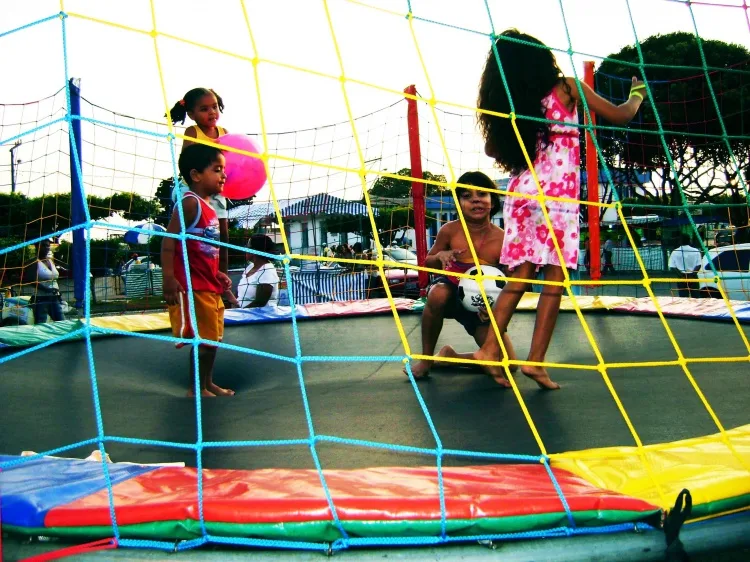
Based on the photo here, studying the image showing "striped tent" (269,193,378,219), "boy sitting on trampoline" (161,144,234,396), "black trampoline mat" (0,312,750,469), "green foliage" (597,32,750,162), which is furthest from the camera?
"green foliage" (597,32,750,162)

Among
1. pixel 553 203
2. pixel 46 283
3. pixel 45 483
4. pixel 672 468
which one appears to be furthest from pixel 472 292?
pixel 46 283

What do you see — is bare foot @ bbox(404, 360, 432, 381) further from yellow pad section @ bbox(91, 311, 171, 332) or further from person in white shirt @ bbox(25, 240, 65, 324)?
person in white shirt @ bbox(25, 240, 65, 324)

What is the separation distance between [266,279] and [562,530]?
3352mm

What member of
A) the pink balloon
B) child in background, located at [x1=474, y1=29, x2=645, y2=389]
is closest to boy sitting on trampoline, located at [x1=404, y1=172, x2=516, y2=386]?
child in background, located at [x1=474, y1=29, x2=645, y2=389]

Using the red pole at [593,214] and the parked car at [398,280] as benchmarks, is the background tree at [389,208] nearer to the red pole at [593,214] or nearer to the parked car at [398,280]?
the parked car at [398,280]

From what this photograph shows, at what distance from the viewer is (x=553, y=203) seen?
78.0 inches

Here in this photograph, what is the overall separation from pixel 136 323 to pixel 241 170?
4.02 ft

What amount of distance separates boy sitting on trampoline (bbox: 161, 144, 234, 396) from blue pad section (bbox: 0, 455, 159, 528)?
803 mm

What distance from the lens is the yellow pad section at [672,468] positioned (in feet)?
3.64

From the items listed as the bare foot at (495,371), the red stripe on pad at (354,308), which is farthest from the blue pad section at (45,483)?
the red stripe on pad at (354,308)

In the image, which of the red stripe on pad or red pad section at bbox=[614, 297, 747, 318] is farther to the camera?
the red stripe on pad

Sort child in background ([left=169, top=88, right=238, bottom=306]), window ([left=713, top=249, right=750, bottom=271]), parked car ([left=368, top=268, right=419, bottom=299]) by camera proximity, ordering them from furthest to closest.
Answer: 1. parked car ([left=368, top=268, right=419, bottom=299])
2. window ([left=713, top=249, right=750, bottom=271])
3. child in background ([left=169, top=88, right=238, bottom=306])

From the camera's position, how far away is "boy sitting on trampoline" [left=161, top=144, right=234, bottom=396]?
205cm

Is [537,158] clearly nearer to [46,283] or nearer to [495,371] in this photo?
[495,371]
